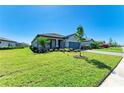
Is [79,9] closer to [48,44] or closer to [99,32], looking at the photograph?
[99,32]

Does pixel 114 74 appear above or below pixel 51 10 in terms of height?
below

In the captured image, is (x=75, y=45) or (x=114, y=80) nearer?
(x=114, y=80)

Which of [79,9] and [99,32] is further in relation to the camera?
[99,32]

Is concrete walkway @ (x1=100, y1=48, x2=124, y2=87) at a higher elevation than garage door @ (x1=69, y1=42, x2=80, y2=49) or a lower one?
lower

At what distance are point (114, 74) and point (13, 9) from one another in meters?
4.30

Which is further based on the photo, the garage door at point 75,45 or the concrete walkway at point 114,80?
the garage door at point 75,45

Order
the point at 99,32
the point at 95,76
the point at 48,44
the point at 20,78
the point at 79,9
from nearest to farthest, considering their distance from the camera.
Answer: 1. the point at 20,78
2. the point at 95,76
3. the point at 79,9
4. the point at 99,32
5. the point at 48,44

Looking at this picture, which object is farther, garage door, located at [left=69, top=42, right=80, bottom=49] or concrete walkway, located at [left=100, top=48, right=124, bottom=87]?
garage door, located at [left=69, top=42, right=80, bottom=49]

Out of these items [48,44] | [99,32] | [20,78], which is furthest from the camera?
[48,44]

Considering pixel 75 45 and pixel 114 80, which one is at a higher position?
pixel 75 45

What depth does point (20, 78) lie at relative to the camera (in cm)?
493

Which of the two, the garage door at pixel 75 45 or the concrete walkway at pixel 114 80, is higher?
the garage door at pixel 75 45
